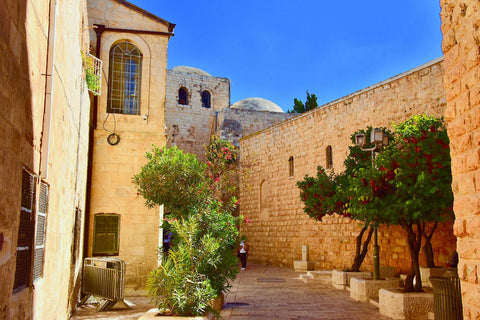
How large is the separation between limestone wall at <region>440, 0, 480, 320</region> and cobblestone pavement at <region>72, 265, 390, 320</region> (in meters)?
5.00

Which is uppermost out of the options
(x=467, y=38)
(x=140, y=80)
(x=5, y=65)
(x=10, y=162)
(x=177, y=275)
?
(x=140, y=80)

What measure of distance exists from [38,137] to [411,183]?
6177 mm

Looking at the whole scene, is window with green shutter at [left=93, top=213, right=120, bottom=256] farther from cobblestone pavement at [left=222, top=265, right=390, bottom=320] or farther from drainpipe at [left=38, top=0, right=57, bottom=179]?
drainpipe at [left=38, top=0, right=57, bottom=179]

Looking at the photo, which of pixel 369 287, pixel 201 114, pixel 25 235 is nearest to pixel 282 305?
pixel 369 287

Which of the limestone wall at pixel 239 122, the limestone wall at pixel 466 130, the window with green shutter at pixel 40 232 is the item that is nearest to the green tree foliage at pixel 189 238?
the window with green shutter at pixel 40 232

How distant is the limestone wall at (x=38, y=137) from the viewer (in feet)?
10.1

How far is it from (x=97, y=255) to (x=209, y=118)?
22.3 m

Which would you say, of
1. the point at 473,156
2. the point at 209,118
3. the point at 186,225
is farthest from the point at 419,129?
the point at 209,118

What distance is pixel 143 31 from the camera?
1138cm

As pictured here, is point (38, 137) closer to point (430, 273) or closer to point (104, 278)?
point (104, 278)

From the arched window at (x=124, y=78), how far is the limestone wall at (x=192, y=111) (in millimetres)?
18441

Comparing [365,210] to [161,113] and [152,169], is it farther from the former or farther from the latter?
[161,113]

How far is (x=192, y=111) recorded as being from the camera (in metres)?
31.3

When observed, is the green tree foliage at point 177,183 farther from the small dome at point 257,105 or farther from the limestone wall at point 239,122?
the small dome at point 257,105
